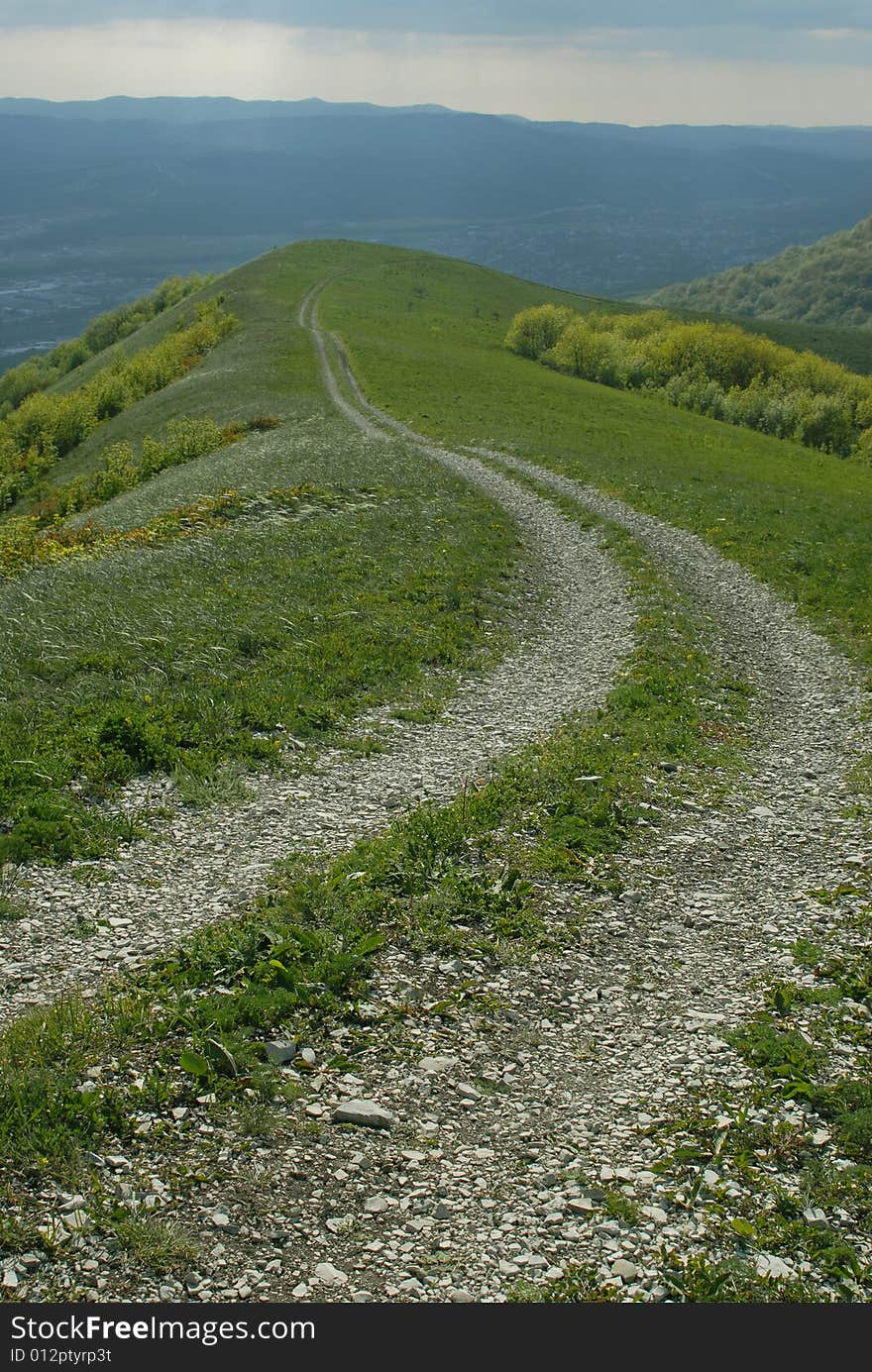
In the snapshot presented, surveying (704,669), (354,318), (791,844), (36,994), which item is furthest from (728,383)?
(36,994)

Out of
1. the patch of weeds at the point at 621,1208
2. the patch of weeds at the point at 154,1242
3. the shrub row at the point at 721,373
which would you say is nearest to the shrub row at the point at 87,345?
the shrub row at the point at 721,373

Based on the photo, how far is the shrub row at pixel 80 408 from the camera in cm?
7775

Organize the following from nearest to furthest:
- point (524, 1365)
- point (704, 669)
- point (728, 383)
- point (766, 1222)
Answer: point (524, 1365), point (766, 1222), point (704, 669), point (728, 383)

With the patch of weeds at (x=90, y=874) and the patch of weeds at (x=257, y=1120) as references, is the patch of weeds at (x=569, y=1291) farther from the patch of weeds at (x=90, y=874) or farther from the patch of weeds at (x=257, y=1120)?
the patch of weeds at (x=90, y=874)

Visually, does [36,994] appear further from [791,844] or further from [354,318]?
[354,318]

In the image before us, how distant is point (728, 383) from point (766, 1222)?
102 meters

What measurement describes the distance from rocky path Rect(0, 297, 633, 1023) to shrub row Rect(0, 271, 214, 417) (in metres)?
110

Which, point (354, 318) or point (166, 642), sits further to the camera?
point (354, 318)

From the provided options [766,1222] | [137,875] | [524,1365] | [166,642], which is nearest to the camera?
[524,1365]

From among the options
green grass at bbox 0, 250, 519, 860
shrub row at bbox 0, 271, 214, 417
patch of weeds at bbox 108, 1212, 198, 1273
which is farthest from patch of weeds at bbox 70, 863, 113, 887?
shrub row at bbox 0, 271, 214, 417

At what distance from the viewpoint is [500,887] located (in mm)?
13016

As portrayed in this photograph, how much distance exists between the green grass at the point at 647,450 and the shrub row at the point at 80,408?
53.8 ft

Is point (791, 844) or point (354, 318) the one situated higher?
point (354, 318)

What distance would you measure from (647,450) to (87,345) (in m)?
119
